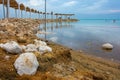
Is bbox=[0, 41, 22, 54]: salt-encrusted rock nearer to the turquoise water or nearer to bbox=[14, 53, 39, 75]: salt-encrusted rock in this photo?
bbox=[14, 53, 39, 75]: salt-encrusted rock

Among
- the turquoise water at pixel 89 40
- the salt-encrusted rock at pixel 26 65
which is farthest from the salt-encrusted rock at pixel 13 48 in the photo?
the turquoise water at pixel 89 40

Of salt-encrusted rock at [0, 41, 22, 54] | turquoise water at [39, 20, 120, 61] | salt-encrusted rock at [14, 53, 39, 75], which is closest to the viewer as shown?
salt-encrusted rock at [14, 53, 39, 75]

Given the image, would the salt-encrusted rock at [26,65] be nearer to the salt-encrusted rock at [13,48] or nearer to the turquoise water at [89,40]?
the salt-encrusted rock at [13,48]

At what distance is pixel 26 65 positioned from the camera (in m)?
5.12

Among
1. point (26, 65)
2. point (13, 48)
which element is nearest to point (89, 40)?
point (13, 48)

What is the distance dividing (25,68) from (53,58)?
1.60 meters

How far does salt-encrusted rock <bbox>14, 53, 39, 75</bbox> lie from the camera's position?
16.8 ft

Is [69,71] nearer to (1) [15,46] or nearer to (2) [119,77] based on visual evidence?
(1) [15,46]

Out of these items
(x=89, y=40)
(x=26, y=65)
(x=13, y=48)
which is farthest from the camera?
(x=89, y=40)

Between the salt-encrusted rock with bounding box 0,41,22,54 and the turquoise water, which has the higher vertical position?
the salt-encrusted rock with bounding box 0,41,22,54

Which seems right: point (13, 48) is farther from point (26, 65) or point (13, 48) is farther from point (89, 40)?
point (89, 40)

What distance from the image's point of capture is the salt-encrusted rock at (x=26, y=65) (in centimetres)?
512

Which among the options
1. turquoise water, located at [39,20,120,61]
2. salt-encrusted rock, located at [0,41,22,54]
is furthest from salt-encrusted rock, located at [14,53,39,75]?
turquoise water, located at [39,20,120,61]

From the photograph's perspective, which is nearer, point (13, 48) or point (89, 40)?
point (13, 48)
